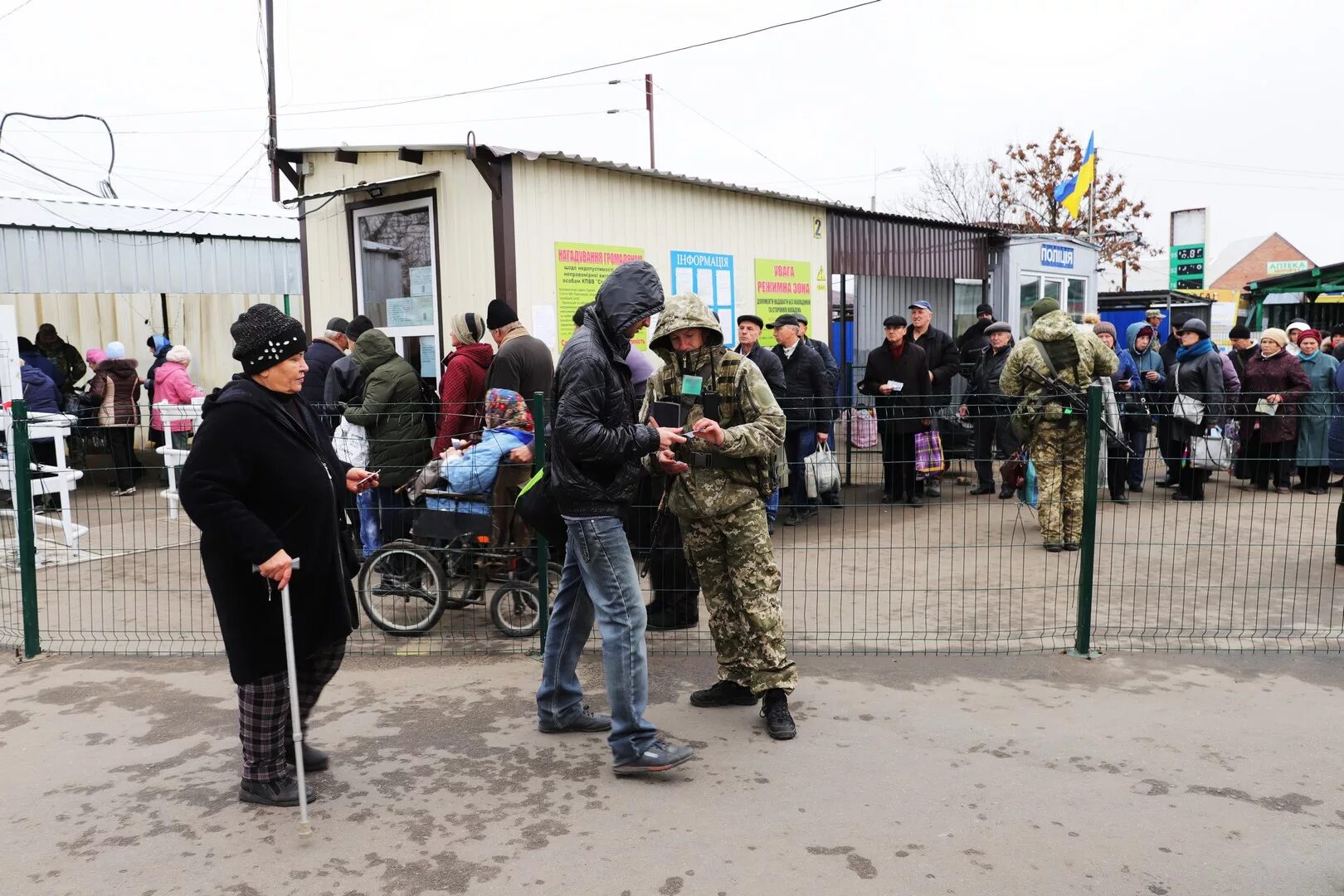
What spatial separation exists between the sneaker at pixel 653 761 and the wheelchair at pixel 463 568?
1.86 meters

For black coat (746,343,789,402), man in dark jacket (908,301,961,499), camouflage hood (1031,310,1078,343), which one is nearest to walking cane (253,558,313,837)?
black coat (746,343,789,402)

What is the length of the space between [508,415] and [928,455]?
15.7 feet

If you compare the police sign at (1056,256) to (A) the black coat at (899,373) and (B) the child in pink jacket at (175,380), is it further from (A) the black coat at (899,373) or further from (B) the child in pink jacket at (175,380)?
(B) the child in pink jacket at (175,380)

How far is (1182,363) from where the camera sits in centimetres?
1042

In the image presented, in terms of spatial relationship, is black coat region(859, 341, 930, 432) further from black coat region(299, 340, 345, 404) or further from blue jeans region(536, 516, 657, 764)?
blue jeans region(536, 516, 657, 764)

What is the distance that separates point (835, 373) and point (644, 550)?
461cm

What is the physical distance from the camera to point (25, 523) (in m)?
5.36

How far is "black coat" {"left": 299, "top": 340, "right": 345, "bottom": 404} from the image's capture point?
767cm

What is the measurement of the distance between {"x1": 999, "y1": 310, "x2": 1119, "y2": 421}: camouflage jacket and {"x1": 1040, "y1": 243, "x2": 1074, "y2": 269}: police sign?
640cm

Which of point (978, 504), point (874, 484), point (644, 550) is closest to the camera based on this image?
point (644, 550)

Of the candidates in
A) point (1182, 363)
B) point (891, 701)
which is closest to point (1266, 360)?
point (1182, 363)

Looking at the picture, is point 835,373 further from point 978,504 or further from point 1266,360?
point 1266,360

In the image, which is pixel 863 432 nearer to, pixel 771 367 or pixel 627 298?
pixel 771 367

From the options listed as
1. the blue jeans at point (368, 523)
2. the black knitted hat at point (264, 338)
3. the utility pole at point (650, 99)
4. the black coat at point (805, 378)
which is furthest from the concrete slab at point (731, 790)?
the utility pole at point (650, 99)
